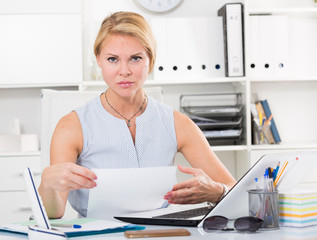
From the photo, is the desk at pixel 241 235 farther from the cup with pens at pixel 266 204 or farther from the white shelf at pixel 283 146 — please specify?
the white shelf at pixel 283 146

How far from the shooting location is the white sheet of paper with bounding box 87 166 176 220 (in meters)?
1.25

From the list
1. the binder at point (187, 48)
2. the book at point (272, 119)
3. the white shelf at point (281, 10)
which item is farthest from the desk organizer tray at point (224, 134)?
the white shelf at point (281, 10)

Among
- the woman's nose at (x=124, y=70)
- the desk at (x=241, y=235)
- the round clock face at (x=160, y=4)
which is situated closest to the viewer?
the desk at (x=241, y=235)

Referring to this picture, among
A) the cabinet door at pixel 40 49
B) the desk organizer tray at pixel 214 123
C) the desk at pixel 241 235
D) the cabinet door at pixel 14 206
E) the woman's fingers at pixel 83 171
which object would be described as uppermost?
the cabinet door at pixel 40 49

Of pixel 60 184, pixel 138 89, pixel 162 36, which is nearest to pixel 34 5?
pixel 162 36

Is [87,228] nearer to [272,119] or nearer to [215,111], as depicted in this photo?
[215,111]

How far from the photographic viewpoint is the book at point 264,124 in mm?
3158

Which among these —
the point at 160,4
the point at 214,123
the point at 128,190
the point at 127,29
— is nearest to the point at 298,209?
the point at 128,190

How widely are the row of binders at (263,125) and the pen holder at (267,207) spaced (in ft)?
6.42

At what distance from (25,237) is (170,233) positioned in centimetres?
29

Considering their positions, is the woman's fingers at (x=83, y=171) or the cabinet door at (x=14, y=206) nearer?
the woman's fingers at (x=83, y=171)

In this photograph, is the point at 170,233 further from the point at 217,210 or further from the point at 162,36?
the point at 162,36

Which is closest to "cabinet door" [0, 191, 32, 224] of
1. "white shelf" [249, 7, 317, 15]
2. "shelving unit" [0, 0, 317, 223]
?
"shelving unit" [0, 0, 317, 223]

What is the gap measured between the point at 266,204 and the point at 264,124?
201 cm
